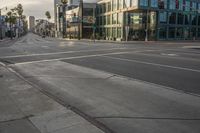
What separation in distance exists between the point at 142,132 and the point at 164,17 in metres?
72.2

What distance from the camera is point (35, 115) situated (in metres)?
6.74

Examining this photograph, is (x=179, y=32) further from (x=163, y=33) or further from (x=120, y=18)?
Result: (x=120, y=18)

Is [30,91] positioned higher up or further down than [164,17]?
further down

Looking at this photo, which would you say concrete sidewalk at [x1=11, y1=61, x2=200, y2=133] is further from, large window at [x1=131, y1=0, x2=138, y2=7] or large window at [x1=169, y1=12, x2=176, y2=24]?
large window at [x1=169, y1=12, x2=176, y2=24]

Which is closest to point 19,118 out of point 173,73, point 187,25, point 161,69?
point 173,73

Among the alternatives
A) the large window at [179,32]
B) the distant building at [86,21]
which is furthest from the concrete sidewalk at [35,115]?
the distant building at [86,21]

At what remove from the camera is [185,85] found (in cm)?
1035

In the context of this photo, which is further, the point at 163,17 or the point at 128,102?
the point at 163,17

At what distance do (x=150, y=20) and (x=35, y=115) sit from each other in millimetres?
67671

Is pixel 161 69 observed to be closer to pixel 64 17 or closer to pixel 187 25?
pixel 187 25

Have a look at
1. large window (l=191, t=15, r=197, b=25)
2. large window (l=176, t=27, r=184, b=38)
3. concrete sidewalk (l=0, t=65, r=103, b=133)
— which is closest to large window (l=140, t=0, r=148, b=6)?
large window (l=176, t=27, r=184, b=38)

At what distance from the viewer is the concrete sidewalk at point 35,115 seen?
5.82m

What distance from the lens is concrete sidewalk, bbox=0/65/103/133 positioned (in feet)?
19.1

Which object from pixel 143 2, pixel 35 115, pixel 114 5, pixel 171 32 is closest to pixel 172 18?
pixel 171 32
